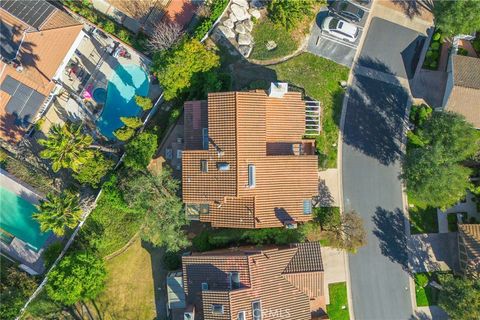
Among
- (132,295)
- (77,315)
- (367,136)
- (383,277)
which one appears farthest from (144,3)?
(383,277)

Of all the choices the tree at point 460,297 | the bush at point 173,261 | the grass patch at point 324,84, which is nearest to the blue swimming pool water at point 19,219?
the bush at point 173,261

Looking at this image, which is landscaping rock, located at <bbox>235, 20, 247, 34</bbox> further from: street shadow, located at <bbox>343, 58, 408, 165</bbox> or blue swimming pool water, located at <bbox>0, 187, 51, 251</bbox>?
blue swimming pool water, located at <bbox>0, 187, 51, 251</bbox>

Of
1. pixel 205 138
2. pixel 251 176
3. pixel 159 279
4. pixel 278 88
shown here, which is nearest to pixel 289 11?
pixel 278 88

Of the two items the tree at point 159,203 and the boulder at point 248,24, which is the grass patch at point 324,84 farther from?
the tree at point 159,203

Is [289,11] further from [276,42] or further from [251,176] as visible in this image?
[251,176]

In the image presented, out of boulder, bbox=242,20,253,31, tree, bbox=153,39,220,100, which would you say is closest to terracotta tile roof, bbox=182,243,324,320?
tree, bbox=153,39,220,100
